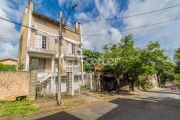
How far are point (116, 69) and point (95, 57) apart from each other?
8240 millimetres

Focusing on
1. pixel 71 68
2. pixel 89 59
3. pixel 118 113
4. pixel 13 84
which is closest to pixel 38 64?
pixel 71 68

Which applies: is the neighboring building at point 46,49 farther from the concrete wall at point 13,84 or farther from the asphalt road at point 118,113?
the asphalt road at point 118,113

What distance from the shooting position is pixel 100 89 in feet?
48.9

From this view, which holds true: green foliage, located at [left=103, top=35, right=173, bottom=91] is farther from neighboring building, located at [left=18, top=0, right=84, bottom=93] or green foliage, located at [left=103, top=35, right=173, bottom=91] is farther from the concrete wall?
the concrete wall

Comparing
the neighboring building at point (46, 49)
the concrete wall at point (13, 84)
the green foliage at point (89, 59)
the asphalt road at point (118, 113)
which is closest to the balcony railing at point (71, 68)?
the neighboring building at point (46, 49)

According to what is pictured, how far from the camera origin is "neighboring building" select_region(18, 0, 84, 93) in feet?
38.8

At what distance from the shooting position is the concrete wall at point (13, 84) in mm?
8148

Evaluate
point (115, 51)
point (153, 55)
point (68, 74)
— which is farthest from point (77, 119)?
point (153, 55)

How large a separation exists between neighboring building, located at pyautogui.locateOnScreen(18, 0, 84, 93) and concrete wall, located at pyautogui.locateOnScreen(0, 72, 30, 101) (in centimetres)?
191

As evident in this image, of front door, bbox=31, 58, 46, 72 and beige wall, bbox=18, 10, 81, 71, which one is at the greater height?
beige wall, bbox=18, 10, 81, 71

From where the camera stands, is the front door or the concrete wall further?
the front door

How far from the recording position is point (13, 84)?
8.48 m

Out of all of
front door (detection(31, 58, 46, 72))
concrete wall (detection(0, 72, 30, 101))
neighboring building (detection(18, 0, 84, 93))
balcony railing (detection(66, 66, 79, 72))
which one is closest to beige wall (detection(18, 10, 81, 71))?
neighboring building (detection(18, 0, 84, 93))

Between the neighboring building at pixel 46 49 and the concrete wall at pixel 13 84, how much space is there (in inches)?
75.3
